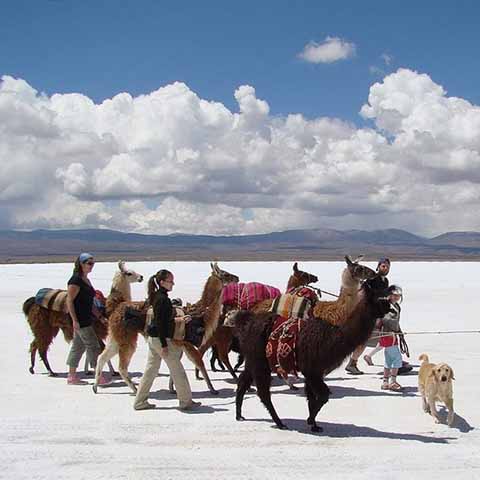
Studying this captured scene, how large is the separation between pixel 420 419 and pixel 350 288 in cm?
164

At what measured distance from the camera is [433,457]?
18.3 ft

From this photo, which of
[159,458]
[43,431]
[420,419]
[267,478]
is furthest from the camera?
[420,419]

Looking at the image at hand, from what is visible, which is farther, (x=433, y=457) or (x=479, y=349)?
(x=479, y=349)

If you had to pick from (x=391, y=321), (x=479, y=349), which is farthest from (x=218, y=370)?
(x=479, y=349)

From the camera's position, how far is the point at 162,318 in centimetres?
711

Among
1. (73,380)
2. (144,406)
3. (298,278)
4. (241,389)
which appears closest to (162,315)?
(144,406)

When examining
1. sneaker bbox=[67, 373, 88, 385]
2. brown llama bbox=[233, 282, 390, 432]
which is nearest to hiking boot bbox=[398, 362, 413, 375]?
brown llama bbox=[233, 282, 390, 432]

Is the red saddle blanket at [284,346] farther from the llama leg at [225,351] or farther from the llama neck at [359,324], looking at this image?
the llama leg at [225,351]

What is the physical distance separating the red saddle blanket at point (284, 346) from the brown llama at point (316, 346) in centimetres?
5

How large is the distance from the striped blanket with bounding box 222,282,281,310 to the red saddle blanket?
6.80ft

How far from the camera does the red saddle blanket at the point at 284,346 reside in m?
6.49

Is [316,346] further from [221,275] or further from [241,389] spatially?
[221,275]

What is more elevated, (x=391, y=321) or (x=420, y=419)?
(x=391, y=321)

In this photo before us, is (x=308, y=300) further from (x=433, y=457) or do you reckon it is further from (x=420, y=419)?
(x=433, y=457)
